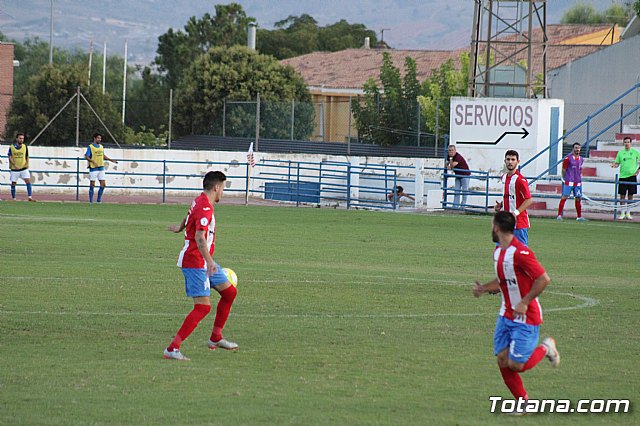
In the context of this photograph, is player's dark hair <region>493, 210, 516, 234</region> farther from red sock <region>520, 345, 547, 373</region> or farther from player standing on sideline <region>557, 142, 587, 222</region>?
player standing on sideline <region>557, 142, 587, 222</region>

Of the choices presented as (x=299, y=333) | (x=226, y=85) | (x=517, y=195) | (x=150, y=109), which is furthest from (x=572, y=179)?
(x=150, y=109)

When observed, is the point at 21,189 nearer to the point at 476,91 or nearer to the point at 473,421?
the point at 476,91

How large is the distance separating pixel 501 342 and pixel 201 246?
292cm

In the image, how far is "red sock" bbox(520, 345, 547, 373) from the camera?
25.4ft

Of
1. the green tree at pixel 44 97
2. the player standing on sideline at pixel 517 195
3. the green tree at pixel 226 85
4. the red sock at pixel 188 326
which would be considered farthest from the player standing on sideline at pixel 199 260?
the green tree at pixel 226 85

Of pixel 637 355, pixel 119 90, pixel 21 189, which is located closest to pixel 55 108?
pixel 21 189

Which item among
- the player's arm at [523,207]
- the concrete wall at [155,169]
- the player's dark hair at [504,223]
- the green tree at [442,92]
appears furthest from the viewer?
the green tree at [442,92]

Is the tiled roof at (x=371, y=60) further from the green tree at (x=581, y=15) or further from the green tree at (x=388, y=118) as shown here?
the green tree at (x=581, y=15)

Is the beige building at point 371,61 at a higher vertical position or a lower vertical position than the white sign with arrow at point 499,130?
higher

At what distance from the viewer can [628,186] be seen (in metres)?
29.8

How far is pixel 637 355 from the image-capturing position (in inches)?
406

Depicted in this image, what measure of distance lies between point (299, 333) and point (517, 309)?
3.86 meters

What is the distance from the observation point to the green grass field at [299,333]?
7.98 meters

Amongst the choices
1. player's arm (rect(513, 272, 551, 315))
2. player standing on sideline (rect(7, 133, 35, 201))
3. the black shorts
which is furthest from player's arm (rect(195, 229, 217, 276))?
player standing on sideline (rect(7, 133, 35, 201))
